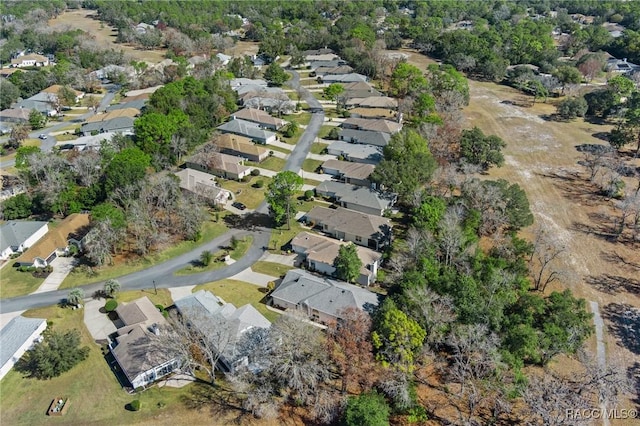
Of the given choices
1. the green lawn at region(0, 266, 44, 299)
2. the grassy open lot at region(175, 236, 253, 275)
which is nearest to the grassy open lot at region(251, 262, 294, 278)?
the grassy open lot at region(175, 236, 253, 275)

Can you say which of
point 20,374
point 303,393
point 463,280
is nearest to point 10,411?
point 20,374

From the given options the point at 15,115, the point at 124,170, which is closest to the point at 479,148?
the point at 124,170

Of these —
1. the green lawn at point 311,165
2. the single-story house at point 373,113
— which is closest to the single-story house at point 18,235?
the green lawn at point 311,165

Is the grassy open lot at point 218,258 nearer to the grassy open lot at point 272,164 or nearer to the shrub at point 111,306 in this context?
the shrub at point 111,306

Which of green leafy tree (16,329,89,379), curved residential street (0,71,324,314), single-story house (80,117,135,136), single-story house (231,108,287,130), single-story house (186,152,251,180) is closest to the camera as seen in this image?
green leafy tree (16,329,89,379)

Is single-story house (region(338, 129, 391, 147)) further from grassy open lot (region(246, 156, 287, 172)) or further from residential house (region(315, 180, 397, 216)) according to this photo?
residential house (region(315, 180, 397, 216))
